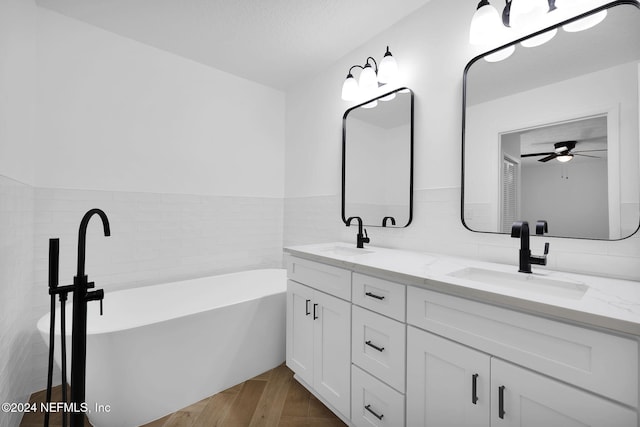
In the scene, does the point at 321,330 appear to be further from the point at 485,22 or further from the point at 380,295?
the point at 485,22

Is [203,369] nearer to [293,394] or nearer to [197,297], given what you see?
[293,394]

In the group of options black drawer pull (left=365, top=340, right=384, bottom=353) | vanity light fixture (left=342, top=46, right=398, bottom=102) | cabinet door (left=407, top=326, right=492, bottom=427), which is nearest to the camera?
cabinet door (left=407, top=326, right=492, bottom=427)

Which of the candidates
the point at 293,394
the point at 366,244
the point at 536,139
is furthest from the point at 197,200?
the point at 536,139

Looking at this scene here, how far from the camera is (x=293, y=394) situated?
6.01 ft

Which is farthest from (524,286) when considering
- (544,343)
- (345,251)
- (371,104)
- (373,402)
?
(371,104)

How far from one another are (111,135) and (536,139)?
112 inches

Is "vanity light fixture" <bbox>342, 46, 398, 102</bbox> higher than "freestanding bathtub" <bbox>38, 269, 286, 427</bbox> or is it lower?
higher

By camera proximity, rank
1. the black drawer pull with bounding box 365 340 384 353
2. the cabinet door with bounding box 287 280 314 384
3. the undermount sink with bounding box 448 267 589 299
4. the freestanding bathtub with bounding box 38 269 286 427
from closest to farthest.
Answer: the undermount sink with bounding box 448 267 589 299, the black drawer pull with bounding box 365 340 384 353, the freestanding bathtub with bounding box 38 269 286 427, the cabinet door with bounding box 287 280 314 384

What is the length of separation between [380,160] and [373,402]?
5.09ft

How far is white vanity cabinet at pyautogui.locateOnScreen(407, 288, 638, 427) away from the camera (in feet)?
A: 2.45

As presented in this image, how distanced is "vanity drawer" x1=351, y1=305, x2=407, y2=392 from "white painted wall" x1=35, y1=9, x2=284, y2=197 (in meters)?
1.98

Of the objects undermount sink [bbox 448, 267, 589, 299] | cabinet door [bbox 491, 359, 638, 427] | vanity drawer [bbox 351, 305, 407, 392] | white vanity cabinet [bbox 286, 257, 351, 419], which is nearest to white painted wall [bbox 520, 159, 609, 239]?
undermount sink [bbox 448, 267, 589, 299]

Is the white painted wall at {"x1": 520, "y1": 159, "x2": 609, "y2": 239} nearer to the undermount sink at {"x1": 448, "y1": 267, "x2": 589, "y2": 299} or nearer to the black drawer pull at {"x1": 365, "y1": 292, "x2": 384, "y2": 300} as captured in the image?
the undermount sink at {"x1": 448, "y1": 267, "x2": 589, "y2": 299}

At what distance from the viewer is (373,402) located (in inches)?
53.3
